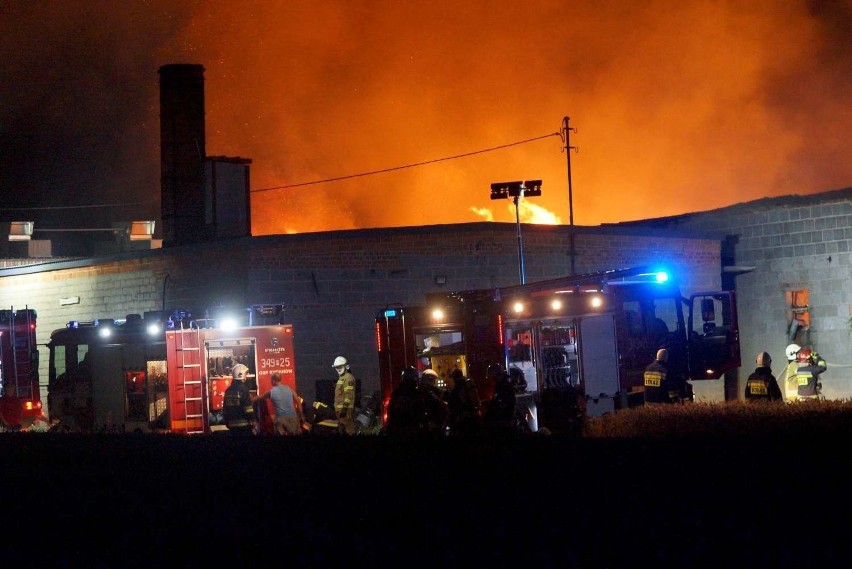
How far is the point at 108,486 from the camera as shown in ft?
27.8

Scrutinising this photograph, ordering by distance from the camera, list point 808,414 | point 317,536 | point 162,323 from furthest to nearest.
Answer: 1. point 162,323
2. point 808,414
3. point 317,536

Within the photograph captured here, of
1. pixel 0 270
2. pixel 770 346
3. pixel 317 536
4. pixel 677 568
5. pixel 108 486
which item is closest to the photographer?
pixel 677 568

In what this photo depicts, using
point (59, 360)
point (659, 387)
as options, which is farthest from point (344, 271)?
point (659, 387)

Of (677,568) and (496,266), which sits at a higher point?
(496,266)

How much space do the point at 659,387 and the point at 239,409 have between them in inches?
241

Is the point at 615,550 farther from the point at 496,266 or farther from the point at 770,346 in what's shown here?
the point at 770,346

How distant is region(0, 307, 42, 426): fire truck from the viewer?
2198 centimetres

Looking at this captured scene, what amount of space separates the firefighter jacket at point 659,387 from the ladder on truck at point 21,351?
44.1 feet

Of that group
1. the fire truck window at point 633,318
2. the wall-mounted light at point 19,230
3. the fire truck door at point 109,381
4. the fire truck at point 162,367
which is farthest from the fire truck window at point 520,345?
the wall-mounted light at point 19,230

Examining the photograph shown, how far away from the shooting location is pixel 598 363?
1712 centimetres

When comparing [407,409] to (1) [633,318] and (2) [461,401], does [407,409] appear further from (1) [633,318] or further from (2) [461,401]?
(1) [633,318]

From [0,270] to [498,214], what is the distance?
19.6m

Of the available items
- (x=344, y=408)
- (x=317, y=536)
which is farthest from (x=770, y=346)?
(x=317, y=536)

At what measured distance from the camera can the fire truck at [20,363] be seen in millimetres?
21984
